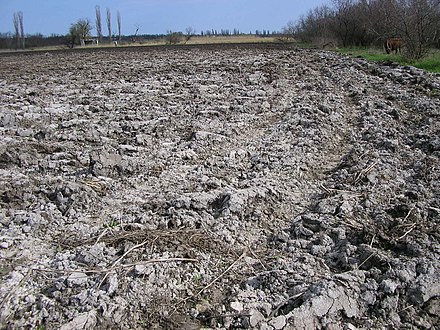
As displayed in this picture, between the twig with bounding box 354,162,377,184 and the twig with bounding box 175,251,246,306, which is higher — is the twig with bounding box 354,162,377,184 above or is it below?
above

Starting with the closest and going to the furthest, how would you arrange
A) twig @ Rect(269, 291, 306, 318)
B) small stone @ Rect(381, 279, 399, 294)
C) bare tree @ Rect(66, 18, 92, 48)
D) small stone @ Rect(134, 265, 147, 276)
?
twig @ Rect(269, 291, 306, 318) → small stone @ Rect(381, 279, 399, 294) → small stone @ Rect(134, 265, 147, 276) → bare tree @ Rect(66, 18, 92, 48)

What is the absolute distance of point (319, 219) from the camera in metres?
4.20

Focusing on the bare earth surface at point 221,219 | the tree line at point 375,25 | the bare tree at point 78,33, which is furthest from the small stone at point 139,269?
the bare tree at point 78,33

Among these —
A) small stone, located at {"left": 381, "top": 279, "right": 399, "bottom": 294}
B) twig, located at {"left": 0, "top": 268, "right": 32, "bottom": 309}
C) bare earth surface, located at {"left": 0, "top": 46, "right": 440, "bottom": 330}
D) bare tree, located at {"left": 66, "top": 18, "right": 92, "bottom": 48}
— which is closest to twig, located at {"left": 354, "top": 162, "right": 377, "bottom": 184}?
bare earth surface, located at {"left": 0, "top": 46, "right": 440, "bottom": 330}

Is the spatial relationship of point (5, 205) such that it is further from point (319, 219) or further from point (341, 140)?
point (341, 140)

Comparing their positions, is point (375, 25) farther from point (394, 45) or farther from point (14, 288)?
point (14, 288)

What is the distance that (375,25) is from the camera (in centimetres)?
3041

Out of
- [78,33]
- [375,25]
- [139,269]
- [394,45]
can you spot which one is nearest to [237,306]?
[139,269]

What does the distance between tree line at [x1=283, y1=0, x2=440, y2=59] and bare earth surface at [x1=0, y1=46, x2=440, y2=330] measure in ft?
36.3

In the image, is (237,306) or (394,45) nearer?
(237,306)

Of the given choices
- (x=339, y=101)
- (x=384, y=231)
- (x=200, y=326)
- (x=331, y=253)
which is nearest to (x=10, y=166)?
(x=200, y=326)

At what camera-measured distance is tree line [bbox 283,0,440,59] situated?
18.2 metres

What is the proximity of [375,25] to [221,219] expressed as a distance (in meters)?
30.3

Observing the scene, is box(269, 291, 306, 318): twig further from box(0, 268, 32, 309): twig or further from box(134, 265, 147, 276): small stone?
box(0, 268, 32, 309): twig
